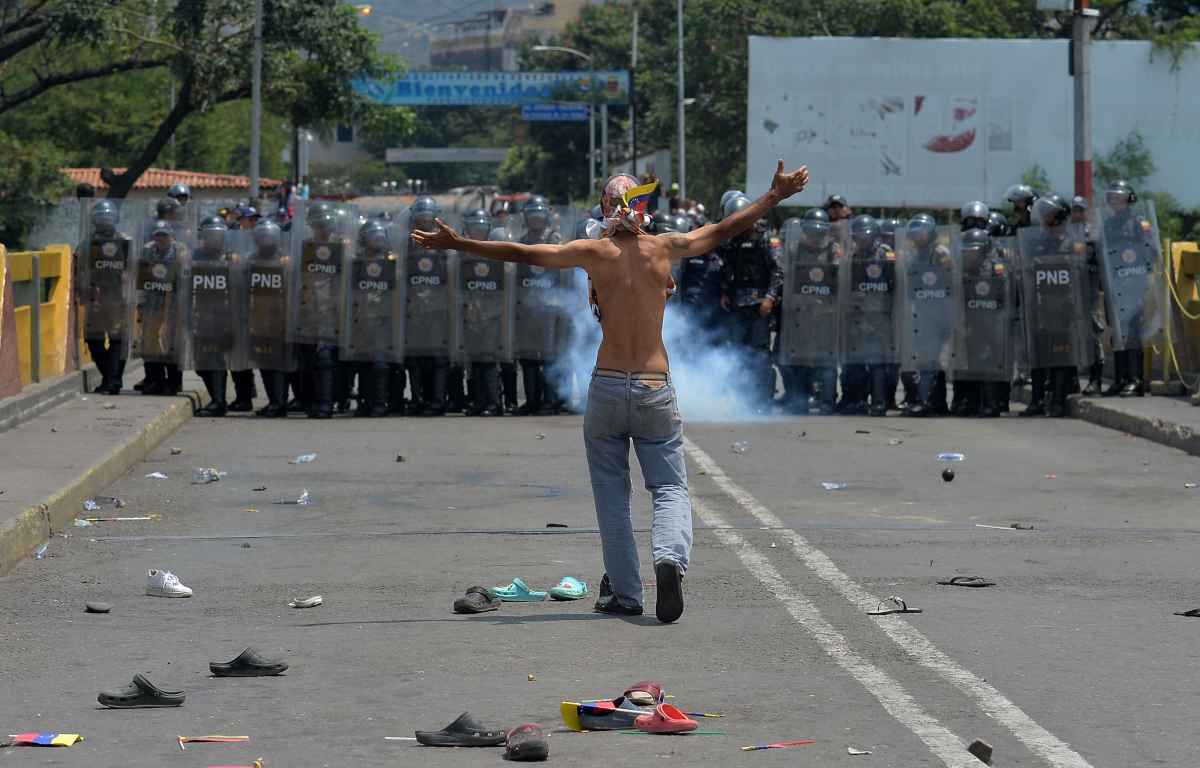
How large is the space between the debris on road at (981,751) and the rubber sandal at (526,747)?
128 centimetres

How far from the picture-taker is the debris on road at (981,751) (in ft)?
19.3

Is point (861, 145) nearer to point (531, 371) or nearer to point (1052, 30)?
point (1052, 30)

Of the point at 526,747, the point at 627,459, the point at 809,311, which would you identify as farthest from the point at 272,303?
the point at 526,747

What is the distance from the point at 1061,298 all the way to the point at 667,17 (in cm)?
7456

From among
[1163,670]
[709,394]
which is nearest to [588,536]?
[1163,670]

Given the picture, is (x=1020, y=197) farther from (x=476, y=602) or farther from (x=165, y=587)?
(x=165, y=587)

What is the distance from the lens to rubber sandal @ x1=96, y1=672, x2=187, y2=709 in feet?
22.1

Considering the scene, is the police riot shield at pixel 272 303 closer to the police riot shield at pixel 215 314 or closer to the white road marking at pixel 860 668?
the police riot shield at pixel 215 314

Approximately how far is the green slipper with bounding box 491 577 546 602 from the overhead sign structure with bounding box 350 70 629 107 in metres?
78.0

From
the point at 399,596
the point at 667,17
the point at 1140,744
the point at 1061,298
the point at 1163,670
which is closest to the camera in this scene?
the point at 1140,744

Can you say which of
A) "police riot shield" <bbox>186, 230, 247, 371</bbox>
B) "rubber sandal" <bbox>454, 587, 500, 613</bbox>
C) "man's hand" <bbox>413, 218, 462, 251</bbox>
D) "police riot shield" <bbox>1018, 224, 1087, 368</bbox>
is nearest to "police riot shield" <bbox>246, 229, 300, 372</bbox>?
"police riot shield" <bbox>186, 230, 247, 371</bbox>

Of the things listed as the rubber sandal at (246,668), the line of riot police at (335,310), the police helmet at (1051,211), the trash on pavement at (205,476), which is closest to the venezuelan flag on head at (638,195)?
the rubber sandal at (246,668)

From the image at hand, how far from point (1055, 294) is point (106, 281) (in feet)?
30.6

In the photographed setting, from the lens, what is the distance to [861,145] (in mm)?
46781
